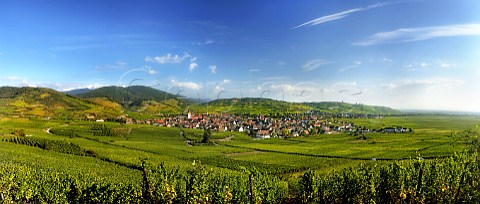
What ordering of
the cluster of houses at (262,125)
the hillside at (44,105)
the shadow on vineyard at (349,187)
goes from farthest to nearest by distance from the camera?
the hillside at (44,105) < the cluster of houses at (262,125) < the shadow on vineyard at (349,187)

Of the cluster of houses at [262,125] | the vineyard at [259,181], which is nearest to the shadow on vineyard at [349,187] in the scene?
the vineyard at [259,181]

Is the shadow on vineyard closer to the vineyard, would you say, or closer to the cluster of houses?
the vineyard

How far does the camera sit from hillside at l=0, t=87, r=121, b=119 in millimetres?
109375

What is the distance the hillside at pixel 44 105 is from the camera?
109375mm

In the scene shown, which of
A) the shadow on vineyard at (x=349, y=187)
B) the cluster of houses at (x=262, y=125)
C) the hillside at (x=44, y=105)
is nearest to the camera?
the shadow on vineyard at (x=349, y=187)

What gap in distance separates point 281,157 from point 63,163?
29208mm

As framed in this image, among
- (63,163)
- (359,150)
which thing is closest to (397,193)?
(63,163)

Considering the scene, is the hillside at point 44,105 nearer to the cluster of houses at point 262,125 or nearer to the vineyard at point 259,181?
the cluster of houses at point 262,125

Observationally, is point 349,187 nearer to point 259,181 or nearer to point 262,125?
point 259,181

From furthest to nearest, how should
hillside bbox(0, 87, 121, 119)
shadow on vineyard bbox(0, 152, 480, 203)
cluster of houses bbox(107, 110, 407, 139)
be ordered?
1. hillside bbox(0, 87, 121, 119)
2. cluster of houses bbox(107, 110, 407, 139)
3. shadow on vineyard bbox(0, 152, 480, 203)

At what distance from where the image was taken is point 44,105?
127 m

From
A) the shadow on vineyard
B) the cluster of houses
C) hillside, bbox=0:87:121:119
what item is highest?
hillside, bbox=0:87:121:119

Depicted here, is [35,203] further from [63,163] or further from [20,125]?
[20,125]

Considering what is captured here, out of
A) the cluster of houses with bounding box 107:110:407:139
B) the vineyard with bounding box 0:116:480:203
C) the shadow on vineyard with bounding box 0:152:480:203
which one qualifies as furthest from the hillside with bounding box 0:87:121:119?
the shadow on vineyard with bounding box 0:152:480:203
